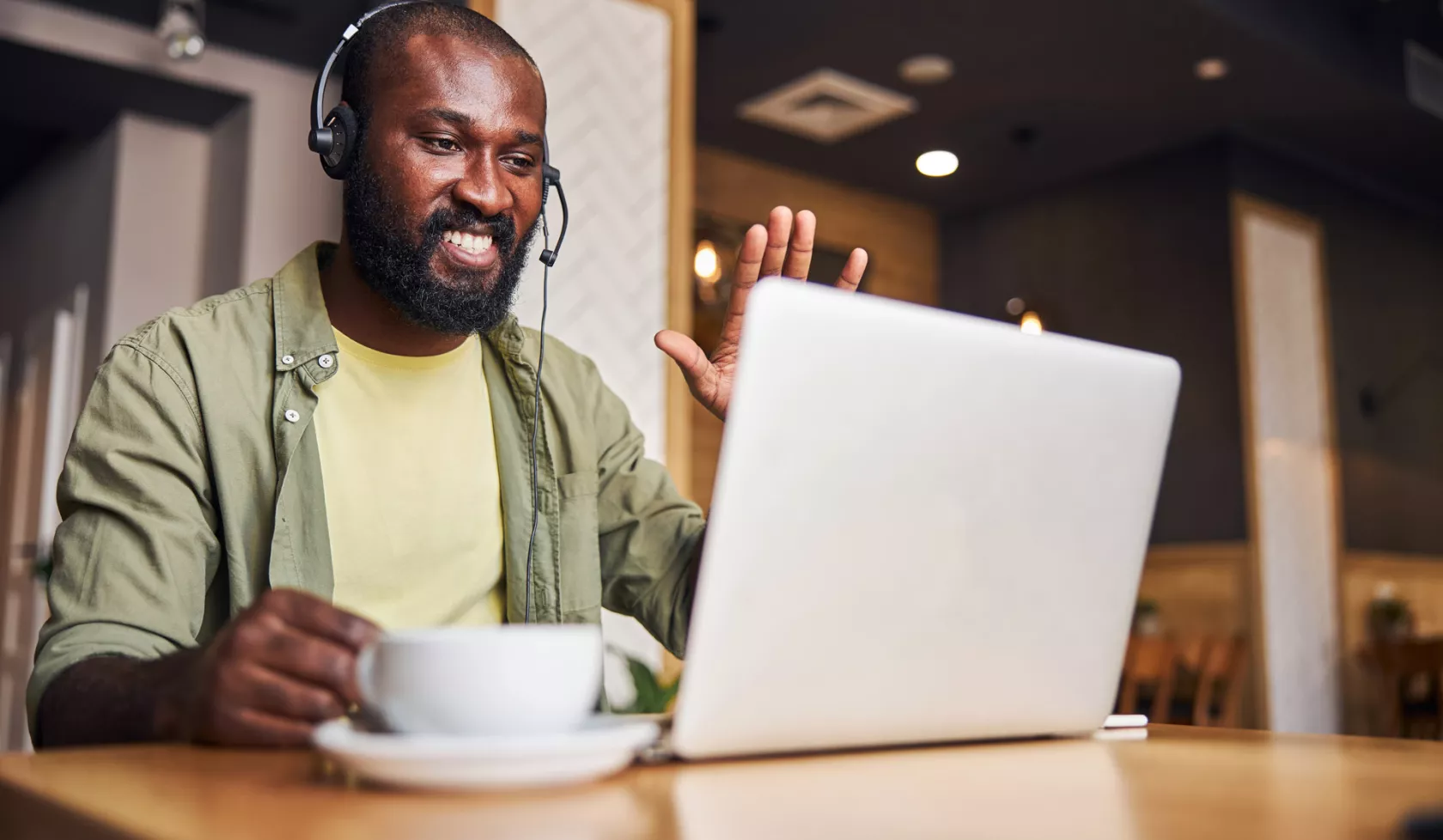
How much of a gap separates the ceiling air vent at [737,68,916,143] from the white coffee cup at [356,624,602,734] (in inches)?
195

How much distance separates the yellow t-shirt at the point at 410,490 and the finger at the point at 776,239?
419 mm

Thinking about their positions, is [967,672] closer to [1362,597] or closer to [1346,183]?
[1362,597]

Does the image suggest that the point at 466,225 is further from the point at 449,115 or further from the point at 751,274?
the point at 751,274

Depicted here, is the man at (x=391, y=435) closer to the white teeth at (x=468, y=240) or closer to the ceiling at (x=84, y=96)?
the white teeth at (x=468, y=240)

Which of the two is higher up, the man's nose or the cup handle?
the man's nose

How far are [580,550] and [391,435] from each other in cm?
26

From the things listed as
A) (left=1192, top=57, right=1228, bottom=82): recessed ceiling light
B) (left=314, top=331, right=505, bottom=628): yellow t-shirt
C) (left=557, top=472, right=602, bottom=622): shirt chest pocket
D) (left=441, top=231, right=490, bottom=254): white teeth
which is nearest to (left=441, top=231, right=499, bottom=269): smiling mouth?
(left=441, top=231, right=490, bottom=254): white teeth

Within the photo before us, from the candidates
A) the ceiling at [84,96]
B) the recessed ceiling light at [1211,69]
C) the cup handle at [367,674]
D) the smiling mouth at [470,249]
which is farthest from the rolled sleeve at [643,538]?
the recessed ceiling light at [1211,69]

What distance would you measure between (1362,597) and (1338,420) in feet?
2.96

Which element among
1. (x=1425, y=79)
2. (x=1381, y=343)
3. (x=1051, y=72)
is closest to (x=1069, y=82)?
(x=1051, y=72)

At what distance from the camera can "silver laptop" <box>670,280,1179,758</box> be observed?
627mm

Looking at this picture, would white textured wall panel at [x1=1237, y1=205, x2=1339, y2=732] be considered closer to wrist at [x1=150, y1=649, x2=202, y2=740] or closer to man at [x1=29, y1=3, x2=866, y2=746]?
man at [x1=29, y1=3, x2=866, y2=746]

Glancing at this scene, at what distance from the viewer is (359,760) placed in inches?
21.5

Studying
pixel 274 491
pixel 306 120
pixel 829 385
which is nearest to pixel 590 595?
pixel 274 491
